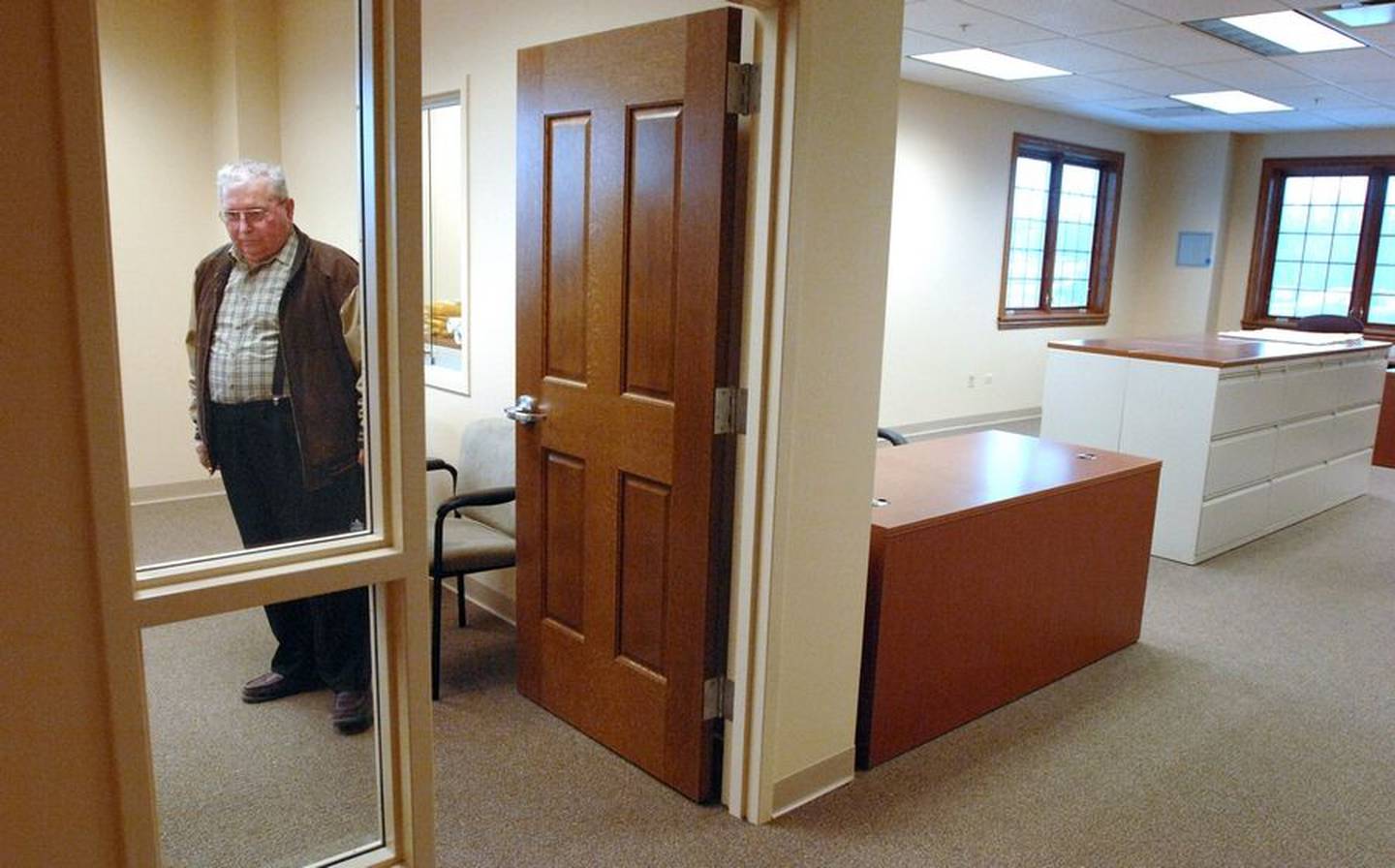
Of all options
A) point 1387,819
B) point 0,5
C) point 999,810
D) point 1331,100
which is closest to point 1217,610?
point 1387,819

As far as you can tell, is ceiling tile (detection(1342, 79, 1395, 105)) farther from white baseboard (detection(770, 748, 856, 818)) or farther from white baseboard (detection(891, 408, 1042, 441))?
white baseboard (detection(770, 748, 856, 818))

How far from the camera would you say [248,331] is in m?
1.64

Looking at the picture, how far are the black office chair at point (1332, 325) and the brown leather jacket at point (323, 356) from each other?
8.05 m

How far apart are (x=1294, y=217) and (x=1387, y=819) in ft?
25.3

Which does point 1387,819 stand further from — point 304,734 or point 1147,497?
point 304,734

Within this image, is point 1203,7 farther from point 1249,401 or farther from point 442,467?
point 442,467

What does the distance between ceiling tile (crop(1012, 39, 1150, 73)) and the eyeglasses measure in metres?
4.70

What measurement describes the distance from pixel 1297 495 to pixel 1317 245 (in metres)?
4.52

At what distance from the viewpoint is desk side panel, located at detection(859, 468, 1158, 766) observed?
260cm

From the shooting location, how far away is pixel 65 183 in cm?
124

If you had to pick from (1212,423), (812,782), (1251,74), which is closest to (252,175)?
(812,782)

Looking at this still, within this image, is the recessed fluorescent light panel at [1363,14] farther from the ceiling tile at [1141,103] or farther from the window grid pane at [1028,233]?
the window grid pane at [1028,233]

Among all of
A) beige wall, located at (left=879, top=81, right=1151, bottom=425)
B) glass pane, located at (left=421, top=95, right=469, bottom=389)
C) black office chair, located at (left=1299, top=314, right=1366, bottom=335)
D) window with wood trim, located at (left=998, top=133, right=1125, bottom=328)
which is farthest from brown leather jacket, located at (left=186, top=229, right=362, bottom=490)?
black office chair, located at (left=1299, top=314, right=1366, bottom=335)

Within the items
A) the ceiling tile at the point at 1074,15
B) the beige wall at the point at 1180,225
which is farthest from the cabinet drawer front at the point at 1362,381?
the beige wall at the point at 1180,225
